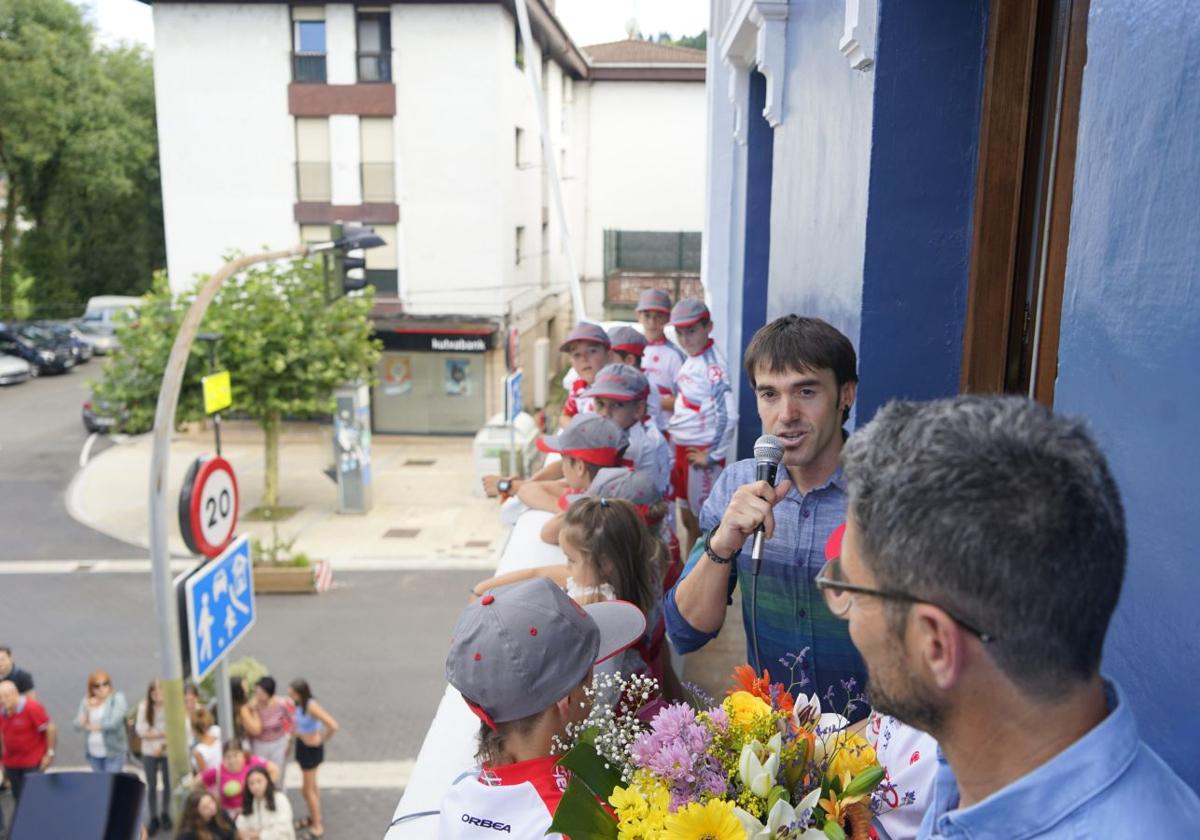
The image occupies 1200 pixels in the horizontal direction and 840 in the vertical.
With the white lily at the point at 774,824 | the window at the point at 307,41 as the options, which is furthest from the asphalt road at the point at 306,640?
the window at the point at 307,41

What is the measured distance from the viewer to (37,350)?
3562 centimetres

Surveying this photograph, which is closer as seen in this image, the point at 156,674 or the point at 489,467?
the point at 156,674

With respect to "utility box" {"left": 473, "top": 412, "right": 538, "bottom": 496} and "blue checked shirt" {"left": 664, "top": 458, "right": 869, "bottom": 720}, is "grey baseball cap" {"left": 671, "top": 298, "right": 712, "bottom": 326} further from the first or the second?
"utility box" {"left": 473, "top": 412, "right": 538, "bottom": 496}

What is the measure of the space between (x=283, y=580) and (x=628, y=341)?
1012 cm

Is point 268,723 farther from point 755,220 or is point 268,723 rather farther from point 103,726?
point 755,220

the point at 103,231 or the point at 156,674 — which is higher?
the point at 103,231

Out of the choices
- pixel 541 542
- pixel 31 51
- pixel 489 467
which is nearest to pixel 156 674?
pixel 489 467

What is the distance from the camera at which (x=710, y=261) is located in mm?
10586

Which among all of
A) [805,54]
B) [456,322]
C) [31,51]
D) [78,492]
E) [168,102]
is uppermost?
[31,51]

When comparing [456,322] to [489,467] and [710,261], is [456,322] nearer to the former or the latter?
[489,467]

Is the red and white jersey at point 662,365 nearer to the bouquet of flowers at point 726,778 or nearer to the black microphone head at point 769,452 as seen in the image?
the black microphone head at point 769,452

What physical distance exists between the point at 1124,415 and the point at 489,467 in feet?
59.2

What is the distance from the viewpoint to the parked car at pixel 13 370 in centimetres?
3359

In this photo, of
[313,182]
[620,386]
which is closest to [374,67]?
[313,182]
